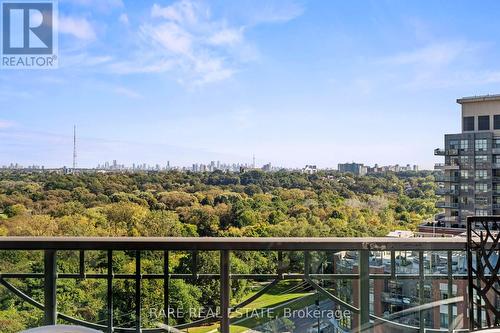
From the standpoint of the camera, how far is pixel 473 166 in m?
2.93

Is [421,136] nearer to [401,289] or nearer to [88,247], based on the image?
[401,289]

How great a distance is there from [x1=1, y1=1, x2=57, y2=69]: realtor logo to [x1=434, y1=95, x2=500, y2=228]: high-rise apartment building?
9.60ft

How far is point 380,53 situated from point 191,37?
1.64 meters

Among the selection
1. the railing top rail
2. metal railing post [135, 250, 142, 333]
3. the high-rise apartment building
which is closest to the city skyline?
the high-rise apartment building

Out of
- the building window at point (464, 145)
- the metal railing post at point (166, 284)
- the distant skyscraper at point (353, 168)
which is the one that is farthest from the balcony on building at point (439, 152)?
the metal railing post at point (166, 284)

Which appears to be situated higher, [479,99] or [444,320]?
[479,99]

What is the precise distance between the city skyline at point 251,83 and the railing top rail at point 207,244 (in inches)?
53.6

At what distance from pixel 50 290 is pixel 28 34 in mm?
1752

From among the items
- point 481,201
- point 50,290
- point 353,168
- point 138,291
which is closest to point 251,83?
point 353,168

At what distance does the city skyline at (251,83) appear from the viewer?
3.20 m

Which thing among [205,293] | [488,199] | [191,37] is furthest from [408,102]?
[205,293]

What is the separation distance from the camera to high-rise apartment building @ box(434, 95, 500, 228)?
8.89ft

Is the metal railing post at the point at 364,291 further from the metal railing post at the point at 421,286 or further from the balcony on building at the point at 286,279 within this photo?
the metal railing post at the point at 421,286

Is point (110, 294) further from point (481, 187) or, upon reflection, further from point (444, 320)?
point (481, 187)
